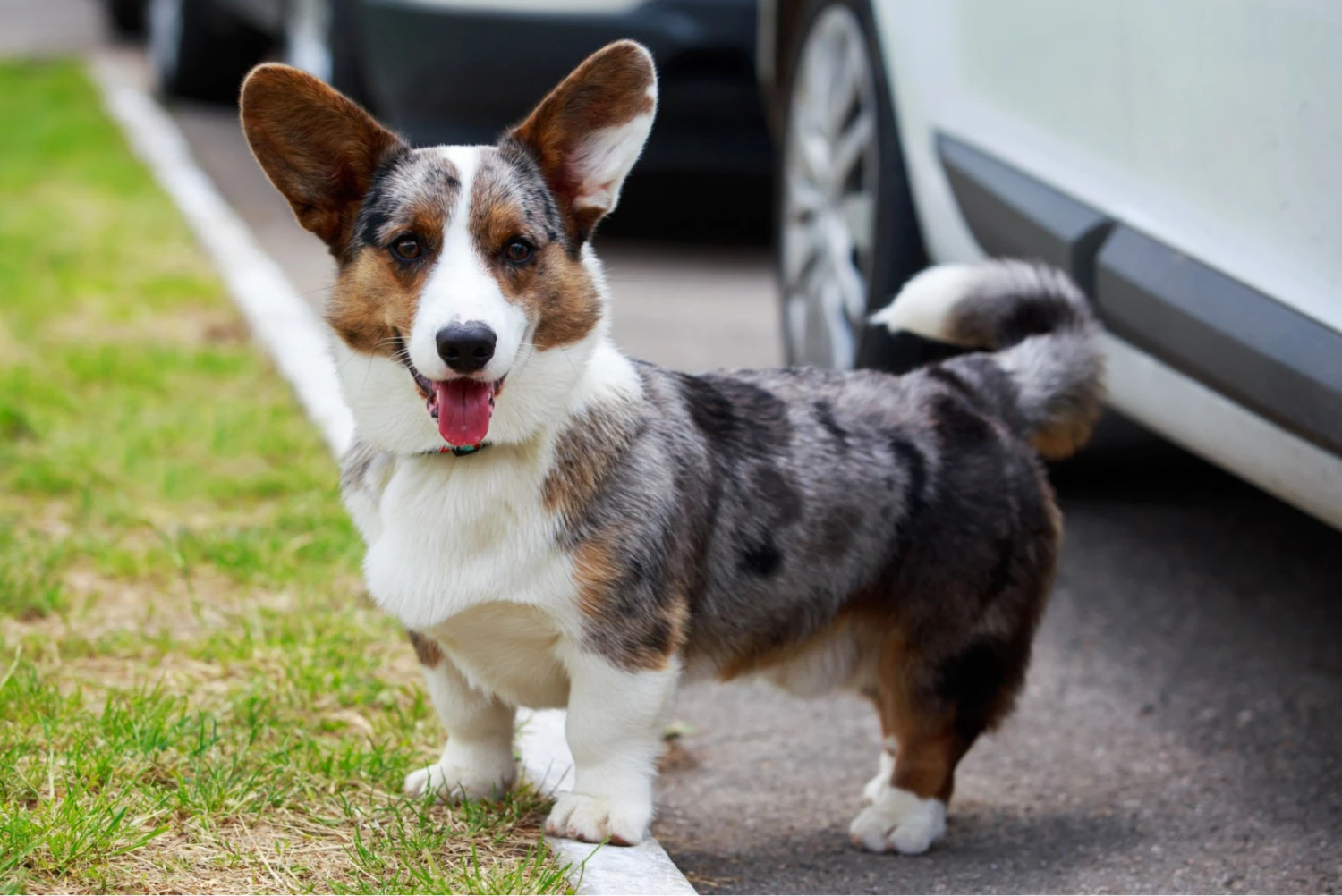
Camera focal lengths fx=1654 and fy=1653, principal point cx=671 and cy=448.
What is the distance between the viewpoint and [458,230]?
2600 millimetres

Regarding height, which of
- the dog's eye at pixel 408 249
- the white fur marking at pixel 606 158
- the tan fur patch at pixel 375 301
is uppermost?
the white fur marking at pixel 606 158

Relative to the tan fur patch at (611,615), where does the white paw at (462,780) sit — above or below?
below

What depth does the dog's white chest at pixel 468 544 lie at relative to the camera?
262 centimetres

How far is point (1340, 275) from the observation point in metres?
2.71

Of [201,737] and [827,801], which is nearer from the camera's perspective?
[201,737]

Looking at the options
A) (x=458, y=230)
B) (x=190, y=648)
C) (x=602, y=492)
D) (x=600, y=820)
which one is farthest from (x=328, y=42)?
(x=600, y=820)

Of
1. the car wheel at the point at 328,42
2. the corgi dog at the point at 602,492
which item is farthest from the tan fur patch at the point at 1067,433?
the car wheel at the point at 328,42

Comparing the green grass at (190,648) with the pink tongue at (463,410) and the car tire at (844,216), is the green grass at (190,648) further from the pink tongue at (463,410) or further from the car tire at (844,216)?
the car tire at (844,216)

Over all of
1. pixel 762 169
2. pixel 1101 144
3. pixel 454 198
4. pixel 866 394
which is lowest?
pixel 762 169

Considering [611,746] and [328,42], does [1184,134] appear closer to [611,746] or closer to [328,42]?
[611,746]

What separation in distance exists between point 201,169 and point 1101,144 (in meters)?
6.87

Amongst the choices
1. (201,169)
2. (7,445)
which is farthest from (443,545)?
(201,169)

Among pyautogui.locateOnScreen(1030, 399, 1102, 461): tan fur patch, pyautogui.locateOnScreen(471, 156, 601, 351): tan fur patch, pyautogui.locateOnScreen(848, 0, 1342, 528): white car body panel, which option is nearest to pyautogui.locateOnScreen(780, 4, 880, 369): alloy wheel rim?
pyautogui.locateOnScreen(848, 0, 1342, 528): white car body panel

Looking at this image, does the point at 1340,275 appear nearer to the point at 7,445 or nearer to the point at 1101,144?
the point at 1101,144
